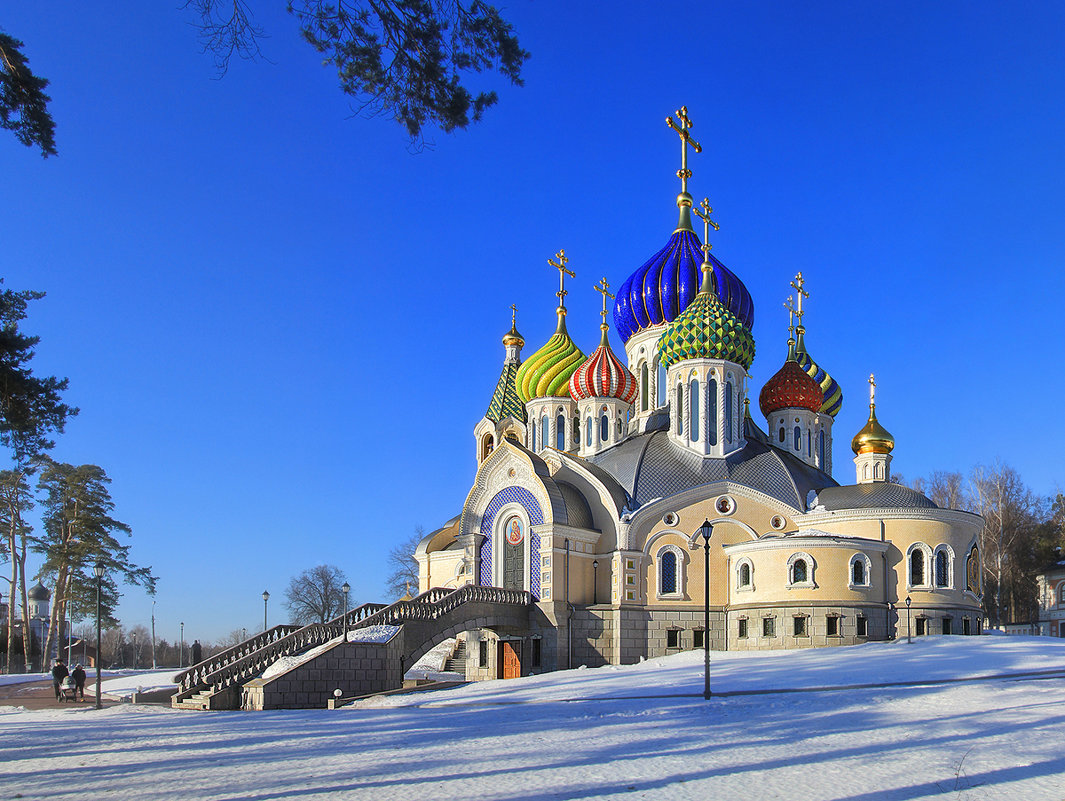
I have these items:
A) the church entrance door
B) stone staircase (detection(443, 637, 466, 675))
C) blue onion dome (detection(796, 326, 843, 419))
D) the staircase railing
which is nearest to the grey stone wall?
the staircase railing

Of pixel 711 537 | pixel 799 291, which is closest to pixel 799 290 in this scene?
pixel 799 291

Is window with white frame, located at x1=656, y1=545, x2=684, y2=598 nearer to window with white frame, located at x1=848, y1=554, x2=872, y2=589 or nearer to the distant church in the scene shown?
the distant church

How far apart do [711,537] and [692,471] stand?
198 inches

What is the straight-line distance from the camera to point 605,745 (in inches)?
457

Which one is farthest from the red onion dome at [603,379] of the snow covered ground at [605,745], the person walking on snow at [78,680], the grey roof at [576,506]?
the person walking on snow at [78,680]

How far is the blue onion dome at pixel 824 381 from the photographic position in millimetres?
41125

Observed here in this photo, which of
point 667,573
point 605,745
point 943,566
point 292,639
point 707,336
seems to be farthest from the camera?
point 707,336

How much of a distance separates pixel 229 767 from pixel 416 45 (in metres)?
8.02

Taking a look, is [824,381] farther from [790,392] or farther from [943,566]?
[943,566]

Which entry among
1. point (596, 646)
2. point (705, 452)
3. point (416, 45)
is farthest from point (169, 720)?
point (705, 452)

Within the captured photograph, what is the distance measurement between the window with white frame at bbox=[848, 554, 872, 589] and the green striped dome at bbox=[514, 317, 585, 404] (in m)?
14.3

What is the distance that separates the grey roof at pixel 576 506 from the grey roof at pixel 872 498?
6.98m

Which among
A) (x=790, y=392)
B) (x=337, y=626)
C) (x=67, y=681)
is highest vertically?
(x=790, y=392)

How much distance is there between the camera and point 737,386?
34.9 metres
